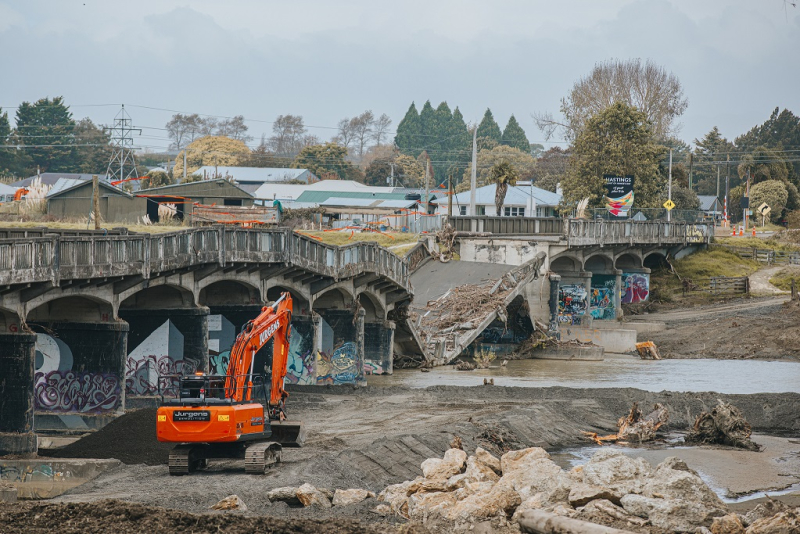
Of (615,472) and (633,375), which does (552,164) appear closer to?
(633,375)

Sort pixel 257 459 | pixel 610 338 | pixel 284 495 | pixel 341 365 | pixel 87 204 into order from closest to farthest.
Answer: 1. pixel 284 495
2. pixel 257 459
3. pixel 341 365
4. pixel 610 338
5. pixel 87 204

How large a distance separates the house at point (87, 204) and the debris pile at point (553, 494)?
61.7 metres

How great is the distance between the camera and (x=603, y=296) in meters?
95.1

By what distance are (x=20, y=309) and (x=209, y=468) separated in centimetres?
987

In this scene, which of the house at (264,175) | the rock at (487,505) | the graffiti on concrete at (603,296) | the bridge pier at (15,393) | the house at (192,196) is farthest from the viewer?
the house at (264,175)

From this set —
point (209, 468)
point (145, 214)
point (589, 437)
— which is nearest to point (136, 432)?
point (209, 468)

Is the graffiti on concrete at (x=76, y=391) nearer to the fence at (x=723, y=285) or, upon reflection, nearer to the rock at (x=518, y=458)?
the rock at (x=518, y=458)

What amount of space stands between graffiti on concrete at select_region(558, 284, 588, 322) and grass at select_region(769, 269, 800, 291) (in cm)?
1794


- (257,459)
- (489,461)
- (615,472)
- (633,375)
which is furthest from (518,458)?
(633,375)

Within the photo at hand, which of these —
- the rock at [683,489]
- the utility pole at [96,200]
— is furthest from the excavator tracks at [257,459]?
the utility pole at [96,200]

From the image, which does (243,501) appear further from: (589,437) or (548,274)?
(548,274)

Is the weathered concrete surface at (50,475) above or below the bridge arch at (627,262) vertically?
below

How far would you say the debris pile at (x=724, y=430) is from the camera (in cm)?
3991

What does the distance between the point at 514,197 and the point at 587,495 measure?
Answer: 104 m
